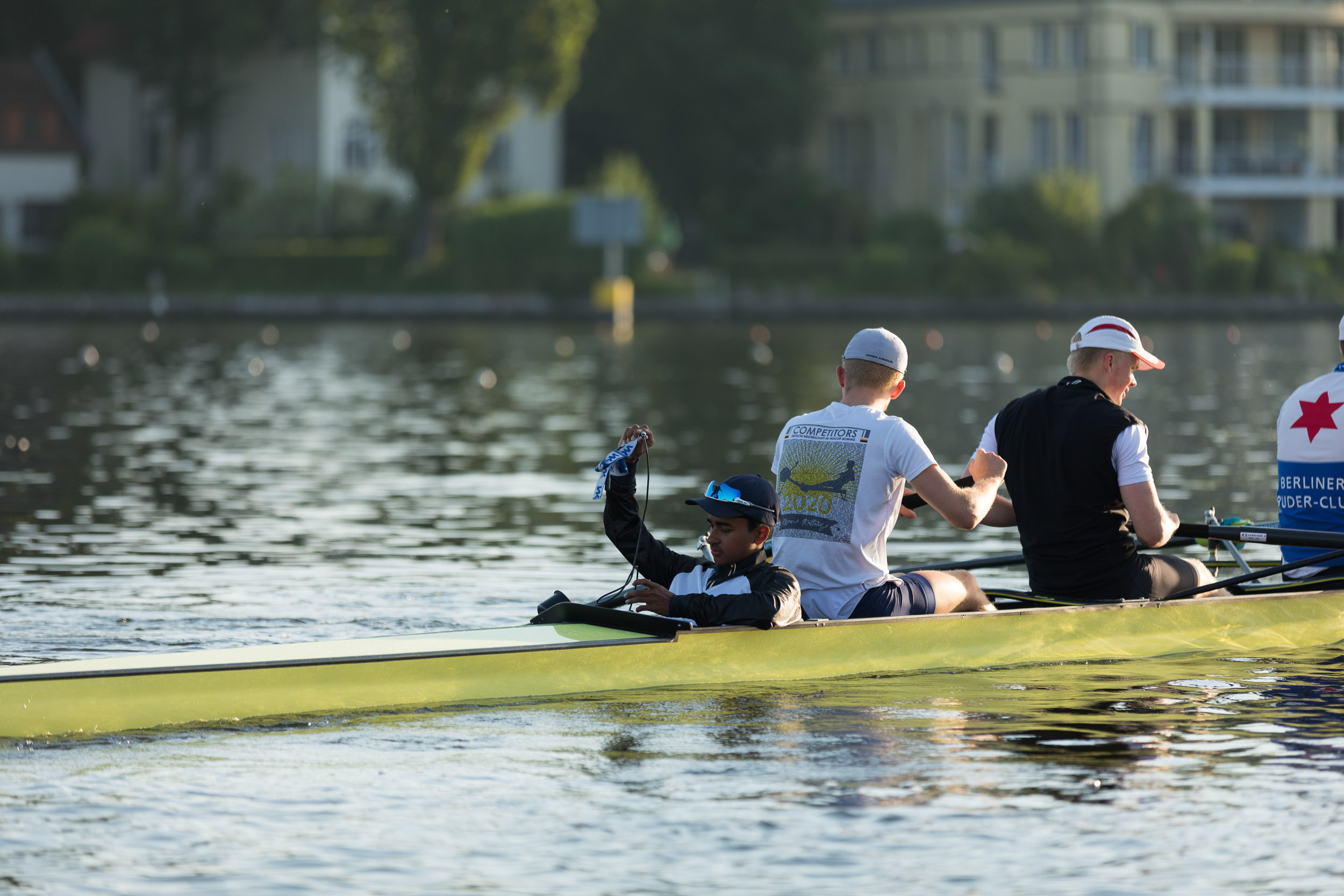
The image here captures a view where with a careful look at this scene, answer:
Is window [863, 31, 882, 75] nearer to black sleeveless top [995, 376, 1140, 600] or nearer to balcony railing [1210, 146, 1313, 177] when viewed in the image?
balcony railing [1210, 146, 1313, 177]

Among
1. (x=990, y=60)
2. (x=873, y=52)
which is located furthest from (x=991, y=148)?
(x=873, y=52)

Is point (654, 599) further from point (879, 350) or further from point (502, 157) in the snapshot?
point (502, 157)

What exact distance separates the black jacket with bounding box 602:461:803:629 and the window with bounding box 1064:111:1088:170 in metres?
75.9

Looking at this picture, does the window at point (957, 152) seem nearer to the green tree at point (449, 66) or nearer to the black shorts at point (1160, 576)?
the green tree at point (449, 66)

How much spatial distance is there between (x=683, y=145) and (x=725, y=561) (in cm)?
7635

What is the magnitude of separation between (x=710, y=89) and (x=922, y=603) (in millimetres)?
73995

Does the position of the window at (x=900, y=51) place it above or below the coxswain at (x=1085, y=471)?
above

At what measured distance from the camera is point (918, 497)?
478 inches

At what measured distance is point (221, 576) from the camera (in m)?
15.8

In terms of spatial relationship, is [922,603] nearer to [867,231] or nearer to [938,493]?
[938,493]

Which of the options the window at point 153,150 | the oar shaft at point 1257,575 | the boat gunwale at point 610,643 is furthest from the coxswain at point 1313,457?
the window at point 153,150

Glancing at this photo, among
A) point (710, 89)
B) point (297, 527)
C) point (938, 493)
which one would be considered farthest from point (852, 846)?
point (710, 89)

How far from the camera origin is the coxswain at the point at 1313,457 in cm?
1207

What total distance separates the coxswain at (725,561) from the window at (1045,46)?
7791cm
